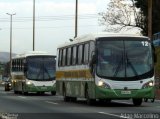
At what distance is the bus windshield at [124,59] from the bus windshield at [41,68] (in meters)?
18.8

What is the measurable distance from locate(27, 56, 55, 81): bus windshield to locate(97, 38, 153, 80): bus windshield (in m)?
18.8

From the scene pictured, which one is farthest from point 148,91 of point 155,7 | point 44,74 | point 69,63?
point 155,7

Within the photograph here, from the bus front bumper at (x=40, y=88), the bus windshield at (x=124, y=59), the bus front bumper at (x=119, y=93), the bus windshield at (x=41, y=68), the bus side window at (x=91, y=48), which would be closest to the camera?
the bus front bumper at (x=119, y=93)

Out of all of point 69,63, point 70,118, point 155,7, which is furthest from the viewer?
point 155,7

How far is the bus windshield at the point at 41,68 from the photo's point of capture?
153ft

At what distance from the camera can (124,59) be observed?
27891mm

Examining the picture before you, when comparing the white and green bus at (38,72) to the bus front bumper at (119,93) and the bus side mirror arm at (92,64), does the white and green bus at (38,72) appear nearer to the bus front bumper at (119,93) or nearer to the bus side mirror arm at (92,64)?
the bus side mirror arm at (92,64)

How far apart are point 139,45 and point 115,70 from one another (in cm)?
152

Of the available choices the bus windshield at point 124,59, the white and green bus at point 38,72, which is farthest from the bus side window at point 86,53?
the white and green bus at point 38,72

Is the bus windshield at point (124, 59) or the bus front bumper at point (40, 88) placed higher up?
the bus windshield at point (124, 59)

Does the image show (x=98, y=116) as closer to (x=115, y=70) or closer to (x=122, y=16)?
(x=115, y=70)

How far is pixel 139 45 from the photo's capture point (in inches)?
1108

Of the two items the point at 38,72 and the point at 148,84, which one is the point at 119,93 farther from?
the point at 38,72

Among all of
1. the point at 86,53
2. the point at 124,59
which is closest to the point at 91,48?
the point at 86,53
